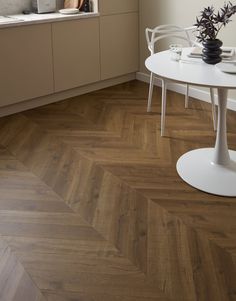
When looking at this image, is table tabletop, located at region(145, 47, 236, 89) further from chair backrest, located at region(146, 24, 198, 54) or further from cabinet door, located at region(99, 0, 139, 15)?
cabinet door, located at region(99, 0, 139, 15)

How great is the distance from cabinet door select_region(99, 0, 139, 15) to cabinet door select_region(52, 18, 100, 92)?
0.15 m

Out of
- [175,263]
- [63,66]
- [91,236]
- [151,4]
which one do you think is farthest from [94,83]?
[175,263]

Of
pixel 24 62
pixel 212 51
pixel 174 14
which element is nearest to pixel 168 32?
pixel 174 14

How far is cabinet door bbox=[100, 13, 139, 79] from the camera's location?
436 centimetres

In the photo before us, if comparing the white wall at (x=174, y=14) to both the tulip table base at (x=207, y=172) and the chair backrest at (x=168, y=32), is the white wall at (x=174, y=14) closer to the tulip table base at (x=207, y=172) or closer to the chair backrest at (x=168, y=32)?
the chair backrest at (x=168, y=32)

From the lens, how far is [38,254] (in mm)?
2082

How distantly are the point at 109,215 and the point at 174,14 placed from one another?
2475mm

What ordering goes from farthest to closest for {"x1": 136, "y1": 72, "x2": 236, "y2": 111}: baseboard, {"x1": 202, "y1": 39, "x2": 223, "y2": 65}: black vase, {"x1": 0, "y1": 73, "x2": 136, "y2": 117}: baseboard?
→ {"x1": 0, "y1": 73, "x2": 136, "y2": 117}: baseboard
{"x1": 136, "y1": 72, "x2": 236, "y2": 111}: baseboard
{"x1": 202, "y1": 39, "x2": 223, "y2": 65}: black vase

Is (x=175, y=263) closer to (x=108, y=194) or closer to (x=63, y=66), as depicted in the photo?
(x=108, y=194)

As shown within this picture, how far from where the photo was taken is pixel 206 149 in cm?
304

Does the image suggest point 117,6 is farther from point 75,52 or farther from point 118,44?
point 75,52

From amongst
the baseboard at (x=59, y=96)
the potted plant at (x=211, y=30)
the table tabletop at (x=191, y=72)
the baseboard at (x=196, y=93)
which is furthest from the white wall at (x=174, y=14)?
the potted plant at (x=211, y=30)

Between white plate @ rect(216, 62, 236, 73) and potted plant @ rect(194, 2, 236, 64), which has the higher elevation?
potted plant @ rect(194, 2, 236, 64)

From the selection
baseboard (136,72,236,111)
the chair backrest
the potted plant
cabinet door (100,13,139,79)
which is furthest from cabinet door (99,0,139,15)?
the potted plant
